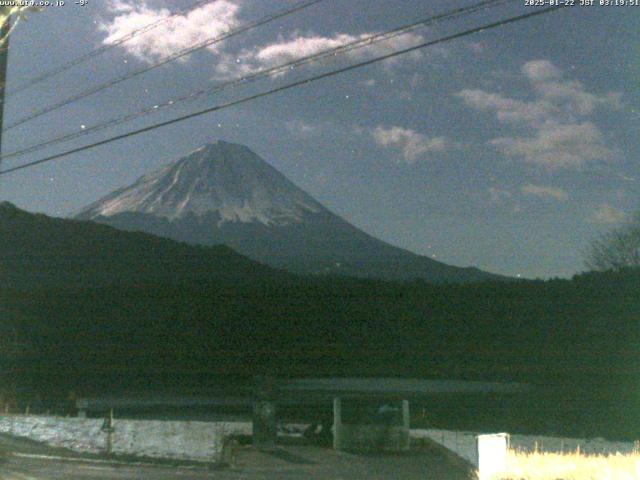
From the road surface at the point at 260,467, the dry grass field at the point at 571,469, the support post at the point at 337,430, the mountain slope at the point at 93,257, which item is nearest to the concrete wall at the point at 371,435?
the support post at the point at 337,430

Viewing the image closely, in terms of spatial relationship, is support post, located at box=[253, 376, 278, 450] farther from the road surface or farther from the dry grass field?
the dry grass field

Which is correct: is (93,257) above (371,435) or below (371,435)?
above

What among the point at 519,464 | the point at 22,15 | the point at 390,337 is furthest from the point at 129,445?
the point at 390,337

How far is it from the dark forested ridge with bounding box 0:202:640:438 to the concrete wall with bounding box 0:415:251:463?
32.5 ft

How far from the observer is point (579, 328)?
73.7 ft

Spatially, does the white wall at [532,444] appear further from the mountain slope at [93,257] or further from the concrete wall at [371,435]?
the mountain slope at [93,257]

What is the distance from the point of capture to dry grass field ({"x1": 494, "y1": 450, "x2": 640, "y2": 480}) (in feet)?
24.9

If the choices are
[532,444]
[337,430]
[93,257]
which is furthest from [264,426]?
[93,257]

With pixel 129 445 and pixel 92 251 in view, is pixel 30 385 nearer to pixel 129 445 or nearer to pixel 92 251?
pixel 92 251

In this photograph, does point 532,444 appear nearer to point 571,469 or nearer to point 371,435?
point 371,435

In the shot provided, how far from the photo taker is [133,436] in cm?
1484

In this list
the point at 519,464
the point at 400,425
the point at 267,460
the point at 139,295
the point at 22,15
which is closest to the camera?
the point at 22,15

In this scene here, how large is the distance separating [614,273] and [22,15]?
63.4 ft

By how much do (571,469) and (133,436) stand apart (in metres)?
9.34
